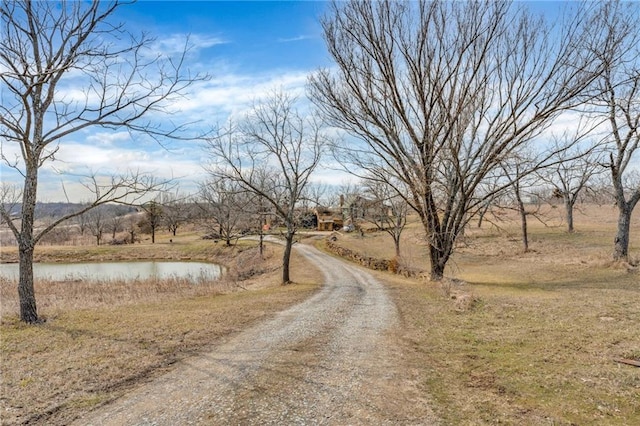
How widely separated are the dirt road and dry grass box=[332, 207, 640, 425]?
57 cm

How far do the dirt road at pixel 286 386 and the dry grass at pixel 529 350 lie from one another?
57 centimetres

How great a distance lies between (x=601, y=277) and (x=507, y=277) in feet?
14.6

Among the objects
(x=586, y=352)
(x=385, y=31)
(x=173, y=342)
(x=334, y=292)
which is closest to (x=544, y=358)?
(x=586, y=352)

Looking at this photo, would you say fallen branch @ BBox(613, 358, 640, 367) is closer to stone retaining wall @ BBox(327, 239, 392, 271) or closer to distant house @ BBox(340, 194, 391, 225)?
distant house @ BBox(340, 194, 391, 225)

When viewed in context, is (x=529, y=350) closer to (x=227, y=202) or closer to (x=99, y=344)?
(x=99, y=344)

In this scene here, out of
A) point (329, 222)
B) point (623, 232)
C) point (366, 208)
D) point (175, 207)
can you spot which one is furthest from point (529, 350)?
point (329, 222)

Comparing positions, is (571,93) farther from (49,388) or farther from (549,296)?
(49,388)

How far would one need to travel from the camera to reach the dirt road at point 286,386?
459 centimetres

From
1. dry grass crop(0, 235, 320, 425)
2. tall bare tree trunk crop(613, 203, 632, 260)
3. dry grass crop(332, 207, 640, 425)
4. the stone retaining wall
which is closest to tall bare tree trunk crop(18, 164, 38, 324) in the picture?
dry grass crop(0, 235, 320, 425)

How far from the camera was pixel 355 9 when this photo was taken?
15531mm

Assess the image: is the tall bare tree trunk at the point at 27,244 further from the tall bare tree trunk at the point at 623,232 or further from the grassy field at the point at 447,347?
the tall bare tree trunk at the point at 623,232

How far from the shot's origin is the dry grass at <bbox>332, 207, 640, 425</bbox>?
473cm

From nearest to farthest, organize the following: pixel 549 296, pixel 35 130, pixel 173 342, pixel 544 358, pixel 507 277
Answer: pixel 544 358
pixel 173 342
pixel 35 130
pixel 549 296
pixel 507 277

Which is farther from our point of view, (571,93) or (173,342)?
(571,93)
